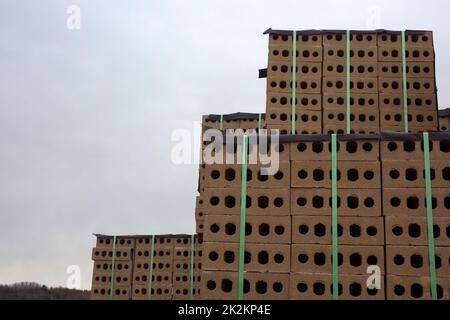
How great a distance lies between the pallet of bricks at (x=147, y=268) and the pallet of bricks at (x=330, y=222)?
13.7 meters

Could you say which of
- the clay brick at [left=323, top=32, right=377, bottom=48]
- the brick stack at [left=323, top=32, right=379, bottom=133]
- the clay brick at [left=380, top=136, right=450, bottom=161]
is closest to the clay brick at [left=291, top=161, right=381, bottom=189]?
the clay brick at [left=380, top=136, right=450, bottom=161]

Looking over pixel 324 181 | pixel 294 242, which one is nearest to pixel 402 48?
pixel 324 181

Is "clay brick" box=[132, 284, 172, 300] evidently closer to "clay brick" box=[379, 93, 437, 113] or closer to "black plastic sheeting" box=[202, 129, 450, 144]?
"clay brick" box=[379, 93, 437, 113]

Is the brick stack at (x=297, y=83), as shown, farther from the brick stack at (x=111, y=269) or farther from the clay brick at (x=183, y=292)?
the brick stack at (x=111, y=269)

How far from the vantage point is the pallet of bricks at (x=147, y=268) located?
86.4 feet

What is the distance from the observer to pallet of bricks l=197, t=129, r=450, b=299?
41.3 feet

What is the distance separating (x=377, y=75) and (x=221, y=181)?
823 centimetres

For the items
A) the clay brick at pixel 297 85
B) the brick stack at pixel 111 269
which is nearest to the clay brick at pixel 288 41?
the clay brick at pixel 297 85

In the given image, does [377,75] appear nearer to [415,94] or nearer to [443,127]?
[415,94]

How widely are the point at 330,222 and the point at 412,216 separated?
71.4 inches

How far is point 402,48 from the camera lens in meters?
19.3

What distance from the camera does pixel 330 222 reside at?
13.0 metres
